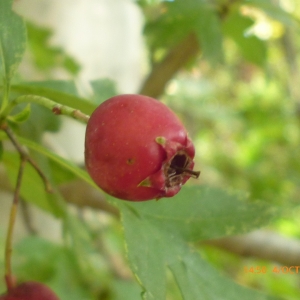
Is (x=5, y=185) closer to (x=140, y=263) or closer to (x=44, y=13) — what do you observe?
(x=140, y=263)

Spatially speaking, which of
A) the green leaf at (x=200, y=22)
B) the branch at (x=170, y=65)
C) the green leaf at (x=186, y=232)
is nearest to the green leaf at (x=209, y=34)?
the green leaf at (x=200, y=22)

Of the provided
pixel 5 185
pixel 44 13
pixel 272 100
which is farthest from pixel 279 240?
pixel 272 100

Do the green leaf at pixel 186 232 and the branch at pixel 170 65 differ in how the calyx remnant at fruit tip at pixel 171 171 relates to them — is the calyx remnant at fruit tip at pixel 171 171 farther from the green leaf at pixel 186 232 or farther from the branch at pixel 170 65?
the branch at pixel 170 65

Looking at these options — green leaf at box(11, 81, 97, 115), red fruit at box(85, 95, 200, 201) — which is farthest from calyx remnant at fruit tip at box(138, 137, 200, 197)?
green leaf at box(11, 81, 97, 115)

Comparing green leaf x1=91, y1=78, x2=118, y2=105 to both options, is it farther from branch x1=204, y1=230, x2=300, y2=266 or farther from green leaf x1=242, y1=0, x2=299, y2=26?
branch x1=204, y1=230, x2=300, y2=266

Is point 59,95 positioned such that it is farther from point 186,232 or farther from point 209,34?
point 209,34

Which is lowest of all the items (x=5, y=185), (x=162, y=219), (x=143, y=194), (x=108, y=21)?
(x=5, y=185)
